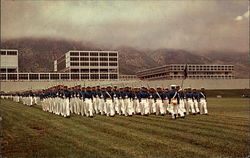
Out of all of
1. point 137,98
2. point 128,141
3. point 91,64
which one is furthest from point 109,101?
point 91,64

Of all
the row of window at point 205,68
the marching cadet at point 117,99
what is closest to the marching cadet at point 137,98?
the marching cadet at point 117,99

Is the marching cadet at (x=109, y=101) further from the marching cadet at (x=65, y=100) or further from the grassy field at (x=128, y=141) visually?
the grassy field at (x=128, y=141)

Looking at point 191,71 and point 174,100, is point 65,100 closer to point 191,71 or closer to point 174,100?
point 174,100

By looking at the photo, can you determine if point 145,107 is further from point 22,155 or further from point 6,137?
point 22,155

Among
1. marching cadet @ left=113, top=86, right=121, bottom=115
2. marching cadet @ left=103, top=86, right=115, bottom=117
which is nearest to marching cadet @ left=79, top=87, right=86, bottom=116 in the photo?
marching cadet @ left=103, top=86, right=115, bottom=117

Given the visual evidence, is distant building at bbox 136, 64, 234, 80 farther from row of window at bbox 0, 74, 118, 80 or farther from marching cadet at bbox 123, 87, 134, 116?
marching cadet at bbox 123, 87, 134, 116

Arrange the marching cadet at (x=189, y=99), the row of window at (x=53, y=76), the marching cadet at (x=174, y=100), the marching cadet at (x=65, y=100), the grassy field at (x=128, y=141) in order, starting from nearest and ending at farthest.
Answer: the grassy field at (x=128, y=141) < the marching cadet at (x=174, y=100) < the marching cadet at (x=65, y=100) < the marching cadet at (x=189, y=99) < the row of window at (x=53, y=76)

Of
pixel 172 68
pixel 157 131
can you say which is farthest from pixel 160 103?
pixel 172 68
